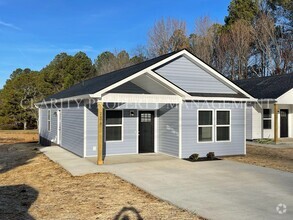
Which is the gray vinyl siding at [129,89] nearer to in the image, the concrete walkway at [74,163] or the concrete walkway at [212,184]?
the concrete walkway at [74,163]

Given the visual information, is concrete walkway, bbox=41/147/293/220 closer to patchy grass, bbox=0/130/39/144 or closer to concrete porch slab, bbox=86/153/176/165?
concrete porch slab, bbox=86/153/176/165

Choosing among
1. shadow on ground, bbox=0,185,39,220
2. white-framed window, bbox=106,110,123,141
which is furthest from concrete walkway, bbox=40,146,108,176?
shadow on ground, bbox=0,185,39,220

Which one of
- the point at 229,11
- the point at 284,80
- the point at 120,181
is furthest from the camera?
the point at 229,11

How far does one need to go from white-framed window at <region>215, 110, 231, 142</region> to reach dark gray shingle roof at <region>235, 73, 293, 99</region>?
7577 mm

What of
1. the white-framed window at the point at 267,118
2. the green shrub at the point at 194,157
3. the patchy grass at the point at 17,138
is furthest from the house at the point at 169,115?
the patchy grass at the point at 17,138

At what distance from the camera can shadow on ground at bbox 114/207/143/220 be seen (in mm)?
6012

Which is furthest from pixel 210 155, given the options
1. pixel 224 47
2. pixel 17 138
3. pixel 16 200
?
pixel 224 47

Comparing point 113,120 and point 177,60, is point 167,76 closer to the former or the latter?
point 177,60

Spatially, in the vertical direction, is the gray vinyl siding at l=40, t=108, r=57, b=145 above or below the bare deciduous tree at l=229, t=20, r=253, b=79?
below

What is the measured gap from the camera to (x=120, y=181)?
913cm

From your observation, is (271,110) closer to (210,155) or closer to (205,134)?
(205,134)

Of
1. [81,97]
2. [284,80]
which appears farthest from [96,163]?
[284,80]

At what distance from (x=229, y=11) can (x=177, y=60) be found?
103 ft

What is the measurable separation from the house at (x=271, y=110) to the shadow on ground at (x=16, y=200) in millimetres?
16510
